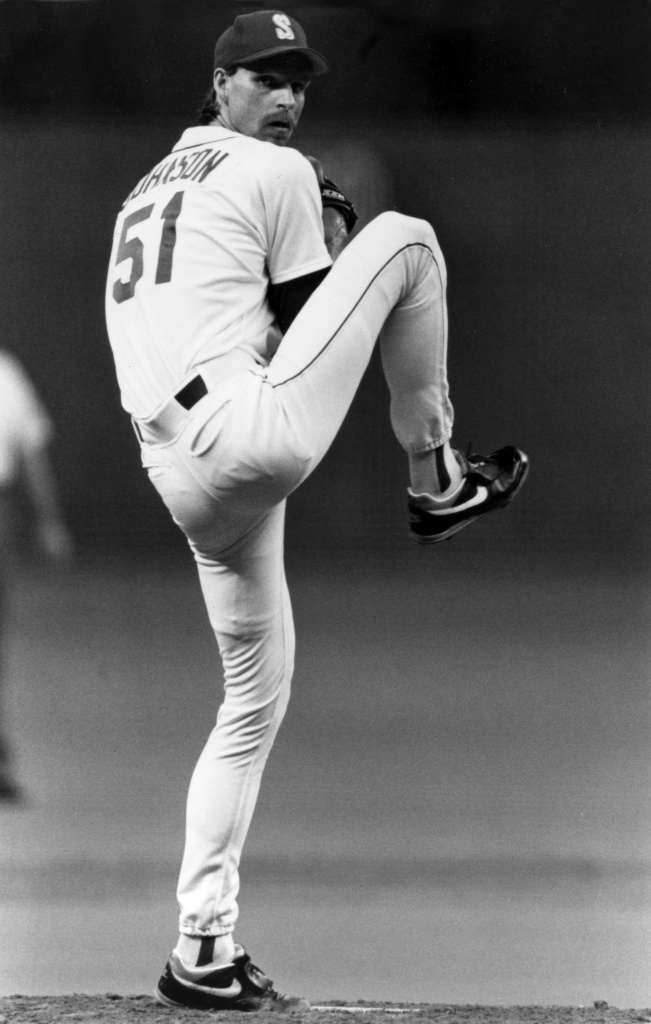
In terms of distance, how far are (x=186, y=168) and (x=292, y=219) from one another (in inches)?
10.3

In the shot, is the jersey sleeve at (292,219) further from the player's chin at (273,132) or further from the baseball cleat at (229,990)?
the baseball cleat at (229,990)

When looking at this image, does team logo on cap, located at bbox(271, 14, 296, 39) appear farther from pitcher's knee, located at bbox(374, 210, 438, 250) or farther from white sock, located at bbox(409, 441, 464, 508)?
white sock, located at bbox(409, 441, 464, 508)

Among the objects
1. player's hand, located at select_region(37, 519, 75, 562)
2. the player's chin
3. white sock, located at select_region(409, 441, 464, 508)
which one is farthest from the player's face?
player's hand, located at select_region(37, 519, 75, 562)

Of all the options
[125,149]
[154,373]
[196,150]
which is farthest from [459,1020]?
[125,149]

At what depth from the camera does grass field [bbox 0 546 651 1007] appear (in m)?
3.14

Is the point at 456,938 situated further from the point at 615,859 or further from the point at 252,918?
the point at 615,859

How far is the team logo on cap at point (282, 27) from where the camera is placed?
262 centimetres

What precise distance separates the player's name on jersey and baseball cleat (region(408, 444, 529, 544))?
2.50 ft

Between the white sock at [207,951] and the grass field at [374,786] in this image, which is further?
the grass field at [374,786]

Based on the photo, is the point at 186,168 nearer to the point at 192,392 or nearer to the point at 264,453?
the point at 192,392

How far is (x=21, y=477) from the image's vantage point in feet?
32.0

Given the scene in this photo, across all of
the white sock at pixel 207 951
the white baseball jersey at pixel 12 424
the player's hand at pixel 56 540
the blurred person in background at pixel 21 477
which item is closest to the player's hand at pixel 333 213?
the white sock at pixel 207 951

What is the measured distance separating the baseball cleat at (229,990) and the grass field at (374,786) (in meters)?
0.31

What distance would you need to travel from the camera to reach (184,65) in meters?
6.10
